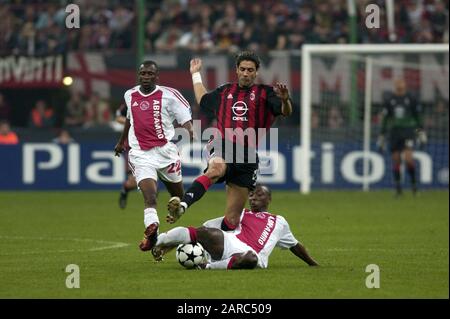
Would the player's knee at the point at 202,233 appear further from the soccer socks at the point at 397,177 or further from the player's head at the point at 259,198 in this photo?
the soccer socks at the point at 397,177

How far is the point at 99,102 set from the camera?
27578 millimetres

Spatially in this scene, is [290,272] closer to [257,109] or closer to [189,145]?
[257,109]

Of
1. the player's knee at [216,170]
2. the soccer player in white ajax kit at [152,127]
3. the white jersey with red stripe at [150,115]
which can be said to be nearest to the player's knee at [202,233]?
the player's knee at [216,170]

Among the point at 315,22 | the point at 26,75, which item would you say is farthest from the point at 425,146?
Answer: the point at 26,75

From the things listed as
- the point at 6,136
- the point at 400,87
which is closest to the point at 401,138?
the point at 400,87

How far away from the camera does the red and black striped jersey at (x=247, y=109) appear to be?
11867mm

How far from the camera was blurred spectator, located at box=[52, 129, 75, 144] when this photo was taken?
26.3 meters

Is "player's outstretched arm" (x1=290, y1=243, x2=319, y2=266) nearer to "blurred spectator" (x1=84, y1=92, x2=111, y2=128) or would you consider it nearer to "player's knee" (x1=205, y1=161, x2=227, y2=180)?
"player's knee" (x1=205, y1=161, x2=227, y2=180)

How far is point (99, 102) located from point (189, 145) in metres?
2.95

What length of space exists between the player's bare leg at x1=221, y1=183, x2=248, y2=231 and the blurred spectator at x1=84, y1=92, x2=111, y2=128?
1597 cm

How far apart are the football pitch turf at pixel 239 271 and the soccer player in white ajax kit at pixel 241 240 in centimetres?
18

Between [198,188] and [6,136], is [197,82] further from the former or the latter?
[6,136]

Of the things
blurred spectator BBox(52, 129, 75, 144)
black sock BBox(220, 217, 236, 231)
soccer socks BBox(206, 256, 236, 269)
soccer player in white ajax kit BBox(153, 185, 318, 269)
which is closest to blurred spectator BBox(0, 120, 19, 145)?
blurred spectator BBox(52, 129, 75, 144)

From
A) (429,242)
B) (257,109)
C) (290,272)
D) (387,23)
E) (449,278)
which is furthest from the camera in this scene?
(387,23)
